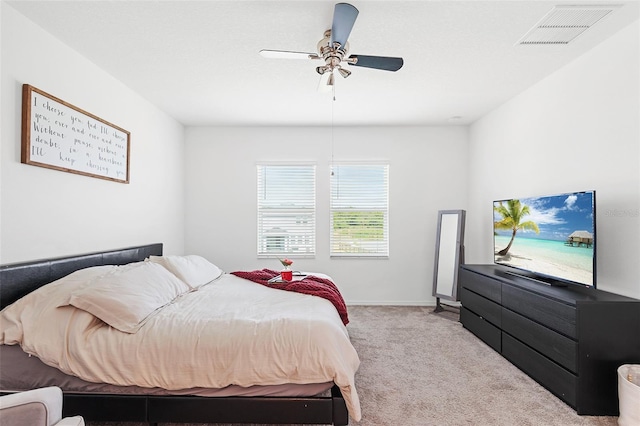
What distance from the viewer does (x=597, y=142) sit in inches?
107

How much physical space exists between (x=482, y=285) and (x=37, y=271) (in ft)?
12.3

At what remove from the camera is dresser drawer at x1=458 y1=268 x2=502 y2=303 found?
10.7 ft

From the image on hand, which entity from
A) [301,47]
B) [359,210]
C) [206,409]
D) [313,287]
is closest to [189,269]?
[313,287]

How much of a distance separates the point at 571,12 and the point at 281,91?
246 centimetres

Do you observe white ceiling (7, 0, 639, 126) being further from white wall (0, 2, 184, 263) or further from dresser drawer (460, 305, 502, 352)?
dresser drawer (460, 305, 502, 352)

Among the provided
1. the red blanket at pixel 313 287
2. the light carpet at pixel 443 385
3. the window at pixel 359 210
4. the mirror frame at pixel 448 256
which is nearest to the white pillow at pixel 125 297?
the light carpet at pixel 443 385

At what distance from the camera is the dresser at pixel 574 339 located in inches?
88.2

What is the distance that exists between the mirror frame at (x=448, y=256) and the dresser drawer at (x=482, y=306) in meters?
0.50

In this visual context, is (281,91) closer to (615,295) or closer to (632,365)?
(615,295)

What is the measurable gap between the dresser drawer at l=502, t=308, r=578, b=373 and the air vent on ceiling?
84.6 inches

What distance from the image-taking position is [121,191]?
3443mm

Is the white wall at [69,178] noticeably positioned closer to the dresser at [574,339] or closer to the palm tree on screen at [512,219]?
the dresser at [574,339]

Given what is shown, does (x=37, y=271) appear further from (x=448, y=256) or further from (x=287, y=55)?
(x=448, y=256)

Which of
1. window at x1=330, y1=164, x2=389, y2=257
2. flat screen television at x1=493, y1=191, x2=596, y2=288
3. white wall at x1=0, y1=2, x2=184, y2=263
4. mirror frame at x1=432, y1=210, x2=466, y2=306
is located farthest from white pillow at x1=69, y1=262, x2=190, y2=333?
mirror frame at x1=432, y1=210, x2=466, y2=306
